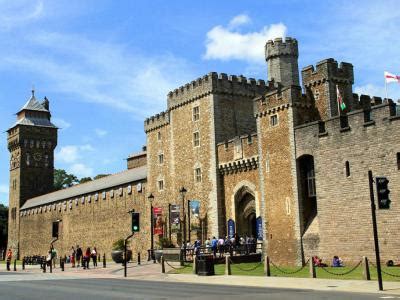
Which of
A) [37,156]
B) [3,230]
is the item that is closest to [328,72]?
[37,156]

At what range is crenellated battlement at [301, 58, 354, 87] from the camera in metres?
33.7

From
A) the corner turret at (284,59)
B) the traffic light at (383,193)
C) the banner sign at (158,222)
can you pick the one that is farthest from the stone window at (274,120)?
the banner sign at (158,222)

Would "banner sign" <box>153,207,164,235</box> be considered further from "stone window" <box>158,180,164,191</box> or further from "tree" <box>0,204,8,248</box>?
"tree" <box>0,204,8,248</box>

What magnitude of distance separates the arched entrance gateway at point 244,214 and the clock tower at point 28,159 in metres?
50.1

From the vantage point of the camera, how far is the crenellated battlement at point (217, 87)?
4206 cm

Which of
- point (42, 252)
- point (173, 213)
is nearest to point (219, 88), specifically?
point (173, 213)

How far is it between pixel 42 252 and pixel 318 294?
62227 mm

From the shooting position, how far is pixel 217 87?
138 feet

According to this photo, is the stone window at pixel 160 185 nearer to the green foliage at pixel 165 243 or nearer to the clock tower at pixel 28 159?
the green foliage at pixel 165 243

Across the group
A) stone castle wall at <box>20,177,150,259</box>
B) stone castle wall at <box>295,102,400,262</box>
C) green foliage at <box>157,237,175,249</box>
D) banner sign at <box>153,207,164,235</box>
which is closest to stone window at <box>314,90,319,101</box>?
stone castle wall at <box>295,102,400,262</box>

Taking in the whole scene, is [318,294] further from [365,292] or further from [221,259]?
[221,259]

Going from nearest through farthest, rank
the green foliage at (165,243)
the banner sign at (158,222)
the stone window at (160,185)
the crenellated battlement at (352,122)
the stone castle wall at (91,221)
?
the crenellated battlement at (352,122) < the green foliage at (165,243) < the banner sign at (158,222) < the stone window at (160,185) < the stone castle wall at (91,221)

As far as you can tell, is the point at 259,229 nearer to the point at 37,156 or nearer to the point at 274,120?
the point at 274,120

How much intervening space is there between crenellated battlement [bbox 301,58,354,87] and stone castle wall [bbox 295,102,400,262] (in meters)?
4.14
